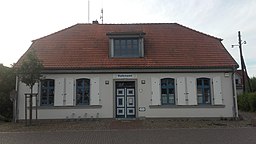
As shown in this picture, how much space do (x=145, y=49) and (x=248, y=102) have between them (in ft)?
40.2

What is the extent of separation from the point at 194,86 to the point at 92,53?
24.0ft

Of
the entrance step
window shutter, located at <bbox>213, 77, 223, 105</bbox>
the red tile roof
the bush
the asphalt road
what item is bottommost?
the asphalt road

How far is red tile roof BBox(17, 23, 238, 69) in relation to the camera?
66.8 ft

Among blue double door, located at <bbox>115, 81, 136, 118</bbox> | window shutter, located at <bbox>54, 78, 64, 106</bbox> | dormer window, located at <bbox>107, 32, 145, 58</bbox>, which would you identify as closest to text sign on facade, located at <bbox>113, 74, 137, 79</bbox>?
blue double door, located at <bbox>115, 81, 136, 118</bbox>

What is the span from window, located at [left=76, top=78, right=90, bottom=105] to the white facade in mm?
272

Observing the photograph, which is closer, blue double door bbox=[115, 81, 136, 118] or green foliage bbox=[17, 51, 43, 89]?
green foliage bbox=[17, 51, 43, 89]

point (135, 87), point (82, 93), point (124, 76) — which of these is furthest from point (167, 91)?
point (82, 93)

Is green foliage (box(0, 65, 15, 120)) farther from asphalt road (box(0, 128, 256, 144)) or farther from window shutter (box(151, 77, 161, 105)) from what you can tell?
window shutter (box(151, 77, 161, 105))

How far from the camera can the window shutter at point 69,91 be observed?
19.9m

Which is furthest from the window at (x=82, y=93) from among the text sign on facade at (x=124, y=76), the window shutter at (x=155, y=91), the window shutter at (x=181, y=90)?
the window shutter at (x=181, y=90)

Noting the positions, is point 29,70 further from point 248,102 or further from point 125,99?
point 248,102

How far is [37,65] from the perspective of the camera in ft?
59.2

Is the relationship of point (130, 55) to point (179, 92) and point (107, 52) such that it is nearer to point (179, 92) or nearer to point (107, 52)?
point (107, 52)

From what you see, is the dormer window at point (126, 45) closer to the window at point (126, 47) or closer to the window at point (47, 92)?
the window at point (126, 47)
